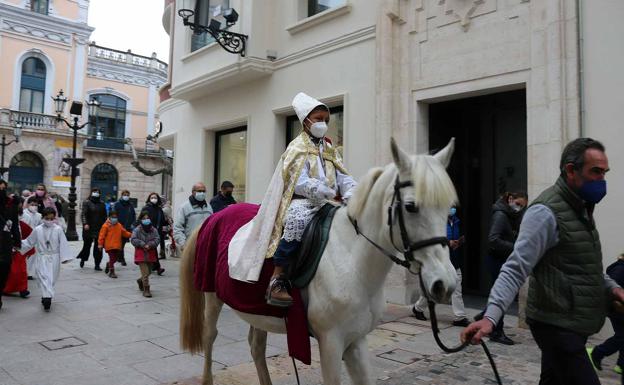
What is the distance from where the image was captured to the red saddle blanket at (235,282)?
2.95 meters

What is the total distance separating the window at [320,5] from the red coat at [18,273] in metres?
7.27

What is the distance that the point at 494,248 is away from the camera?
596 centimetres

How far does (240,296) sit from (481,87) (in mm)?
5305

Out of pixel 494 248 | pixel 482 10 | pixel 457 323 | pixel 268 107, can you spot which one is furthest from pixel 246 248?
pixel 268 107

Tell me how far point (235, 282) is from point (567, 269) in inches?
87.2

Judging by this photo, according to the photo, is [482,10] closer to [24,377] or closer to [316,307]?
[316,307]

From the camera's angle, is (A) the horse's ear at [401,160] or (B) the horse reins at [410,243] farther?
(A) the horse's ear at [401,160]

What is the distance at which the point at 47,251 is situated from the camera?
764 cm

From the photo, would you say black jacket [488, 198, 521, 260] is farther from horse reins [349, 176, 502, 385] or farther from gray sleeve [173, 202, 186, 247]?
gray sleeve [173, 202, 186, 247]

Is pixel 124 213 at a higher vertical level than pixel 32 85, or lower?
lower

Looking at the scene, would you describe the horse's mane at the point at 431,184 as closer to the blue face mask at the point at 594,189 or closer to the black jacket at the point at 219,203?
the blue face mask at the point at 594,189

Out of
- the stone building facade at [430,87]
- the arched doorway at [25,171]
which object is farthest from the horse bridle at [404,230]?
the arched doorway at [25,171]

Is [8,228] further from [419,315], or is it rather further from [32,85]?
[32,85]

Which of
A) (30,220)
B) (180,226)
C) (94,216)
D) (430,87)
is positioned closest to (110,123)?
(94,216)
